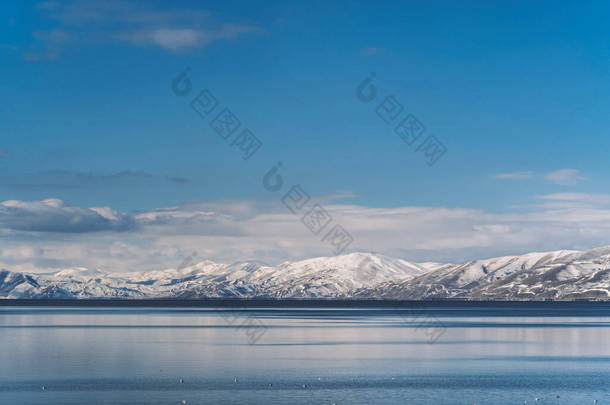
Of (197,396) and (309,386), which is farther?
(309,386)

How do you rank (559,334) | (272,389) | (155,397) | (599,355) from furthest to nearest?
(559,334), (599,355), (272,389), (155,397)

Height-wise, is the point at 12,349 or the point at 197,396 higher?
the point at 12,349

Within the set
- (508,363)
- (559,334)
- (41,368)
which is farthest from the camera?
(559,334)

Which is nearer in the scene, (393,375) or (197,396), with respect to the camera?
(197,396)

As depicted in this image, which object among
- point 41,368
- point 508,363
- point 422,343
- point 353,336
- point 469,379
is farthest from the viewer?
point 353,336

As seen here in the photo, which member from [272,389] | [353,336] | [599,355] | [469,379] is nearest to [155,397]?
[272,389]

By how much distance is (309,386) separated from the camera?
189ft

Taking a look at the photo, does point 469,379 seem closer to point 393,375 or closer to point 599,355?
point 393,375

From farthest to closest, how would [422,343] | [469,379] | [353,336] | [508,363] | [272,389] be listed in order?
[353,336], [422,343], [508,363], [469,379], [272,389]

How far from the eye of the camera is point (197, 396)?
52.2 metres

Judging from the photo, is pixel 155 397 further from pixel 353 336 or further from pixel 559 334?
pixel 559 334

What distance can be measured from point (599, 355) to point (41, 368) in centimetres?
5502

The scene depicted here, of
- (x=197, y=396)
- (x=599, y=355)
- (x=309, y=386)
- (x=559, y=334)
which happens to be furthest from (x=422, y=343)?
(x=197, y=396)

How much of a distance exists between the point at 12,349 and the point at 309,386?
43.4 metres
